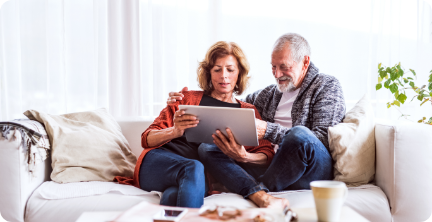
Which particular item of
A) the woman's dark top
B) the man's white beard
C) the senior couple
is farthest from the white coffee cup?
the man's white beard

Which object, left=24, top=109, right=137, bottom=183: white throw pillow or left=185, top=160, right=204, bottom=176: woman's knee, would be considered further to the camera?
left=24, top=109, right=137, bottom=183: white throw pillow

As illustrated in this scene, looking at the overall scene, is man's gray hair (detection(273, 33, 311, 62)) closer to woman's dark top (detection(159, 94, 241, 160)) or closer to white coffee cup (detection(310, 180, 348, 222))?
woman's dark top (detection(159, 94, 241, 160))

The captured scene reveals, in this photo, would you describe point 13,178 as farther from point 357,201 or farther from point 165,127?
point 357,201

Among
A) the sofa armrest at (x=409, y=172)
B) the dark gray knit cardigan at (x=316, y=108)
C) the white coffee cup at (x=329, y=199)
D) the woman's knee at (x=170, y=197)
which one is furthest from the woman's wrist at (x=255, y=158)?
the white coffee cup at (x=329, y=199)

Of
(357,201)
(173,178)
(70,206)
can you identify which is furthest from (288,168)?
(70,206)

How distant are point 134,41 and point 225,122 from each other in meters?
1.46

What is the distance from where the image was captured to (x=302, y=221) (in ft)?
2.69

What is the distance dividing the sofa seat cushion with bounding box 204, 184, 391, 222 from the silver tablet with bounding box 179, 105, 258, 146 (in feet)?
0.79

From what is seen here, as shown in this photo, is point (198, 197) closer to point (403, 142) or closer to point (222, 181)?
point (222, 181)

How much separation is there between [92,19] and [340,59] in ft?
6.39

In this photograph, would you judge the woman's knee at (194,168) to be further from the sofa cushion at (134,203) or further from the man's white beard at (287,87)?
the man's white beard at (287,87)

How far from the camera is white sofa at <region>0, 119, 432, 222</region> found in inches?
52.1

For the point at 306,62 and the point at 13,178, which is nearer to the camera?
the point at 13,178

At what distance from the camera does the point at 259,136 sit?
60.0 inches
